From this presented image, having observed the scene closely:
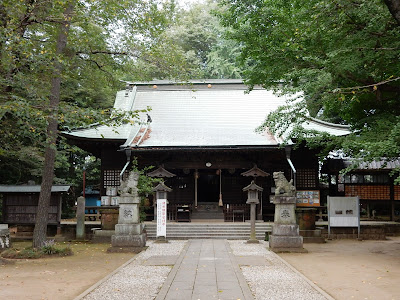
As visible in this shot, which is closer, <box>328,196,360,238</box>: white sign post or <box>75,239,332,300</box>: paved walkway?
<box>75,239,332,300</box>: paved walkway

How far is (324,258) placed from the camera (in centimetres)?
1061

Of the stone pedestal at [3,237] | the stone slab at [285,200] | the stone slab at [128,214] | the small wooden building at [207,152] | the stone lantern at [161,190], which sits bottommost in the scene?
the stone pedestal at [3,237]

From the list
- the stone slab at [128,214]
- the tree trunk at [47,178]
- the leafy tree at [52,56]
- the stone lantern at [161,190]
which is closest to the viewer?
the leafy tree at [52,56]

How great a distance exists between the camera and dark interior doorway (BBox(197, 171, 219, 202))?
20.4 meters

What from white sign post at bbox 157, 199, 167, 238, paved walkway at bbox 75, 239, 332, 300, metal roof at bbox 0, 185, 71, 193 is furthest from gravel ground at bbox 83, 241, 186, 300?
metal roof at bbox 0, 185, 71, 193

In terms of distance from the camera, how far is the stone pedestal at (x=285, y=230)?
11594 mm

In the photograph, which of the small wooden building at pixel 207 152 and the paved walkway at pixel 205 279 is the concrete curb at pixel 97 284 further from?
the small wooden building at pixel 207 152

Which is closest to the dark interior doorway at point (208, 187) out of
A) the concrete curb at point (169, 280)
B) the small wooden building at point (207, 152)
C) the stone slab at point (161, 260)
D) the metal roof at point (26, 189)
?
the small wooden building at point (207, 152)

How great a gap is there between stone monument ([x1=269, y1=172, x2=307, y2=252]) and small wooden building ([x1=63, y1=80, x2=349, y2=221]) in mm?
4285

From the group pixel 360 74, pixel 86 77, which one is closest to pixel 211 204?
pixel 86 77

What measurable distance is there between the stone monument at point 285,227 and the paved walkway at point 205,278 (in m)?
1.60

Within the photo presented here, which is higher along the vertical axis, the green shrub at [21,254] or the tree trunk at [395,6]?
the tree trunk at [395,6]

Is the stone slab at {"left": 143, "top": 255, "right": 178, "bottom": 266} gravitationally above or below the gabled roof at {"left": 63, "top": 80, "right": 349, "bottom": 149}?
below

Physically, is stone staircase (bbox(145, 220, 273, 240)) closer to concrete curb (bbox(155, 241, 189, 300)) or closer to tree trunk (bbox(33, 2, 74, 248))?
concrete curb (bbox(155, 241, 189, 300))
